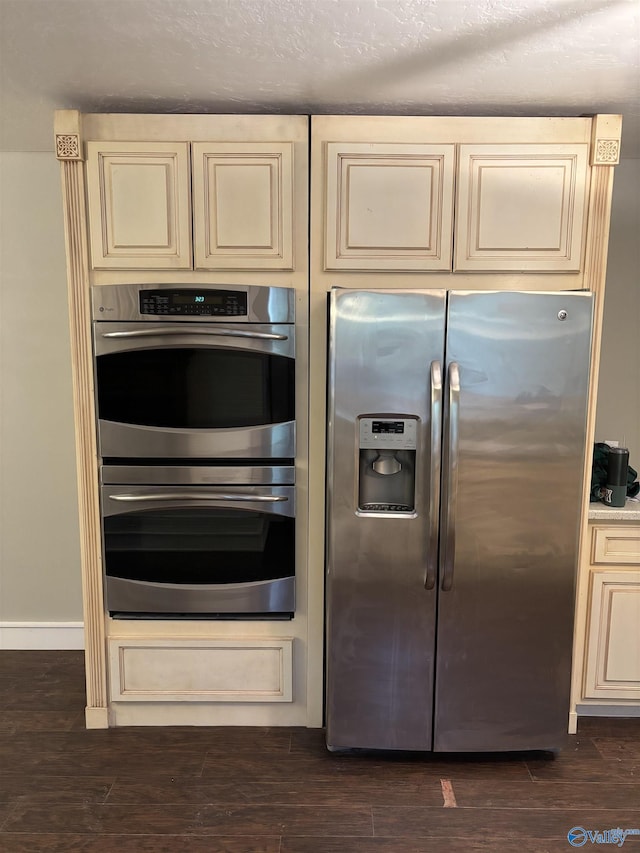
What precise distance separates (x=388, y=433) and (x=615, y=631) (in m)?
1.26

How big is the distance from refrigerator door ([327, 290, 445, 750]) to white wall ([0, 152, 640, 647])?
4.28 ft

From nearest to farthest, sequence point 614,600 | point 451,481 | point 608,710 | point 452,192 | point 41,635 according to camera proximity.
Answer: point 451,481 → point 452,192 → point 614,600 → point 608,710 → point 41,635

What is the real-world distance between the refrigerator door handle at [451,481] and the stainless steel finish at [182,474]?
Answer: 677 mm

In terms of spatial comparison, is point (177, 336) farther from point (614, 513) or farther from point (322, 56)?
point (614, 513)

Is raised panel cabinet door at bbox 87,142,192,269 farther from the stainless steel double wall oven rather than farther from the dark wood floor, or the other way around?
the dark wood floor

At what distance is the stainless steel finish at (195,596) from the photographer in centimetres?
232

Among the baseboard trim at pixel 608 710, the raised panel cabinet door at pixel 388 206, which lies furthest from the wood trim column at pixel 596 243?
the raised panel cabinet door at pixel 388 206

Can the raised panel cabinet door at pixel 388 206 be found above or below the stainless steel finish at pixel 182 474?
above

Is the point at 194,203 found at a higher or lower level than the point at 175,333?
higher

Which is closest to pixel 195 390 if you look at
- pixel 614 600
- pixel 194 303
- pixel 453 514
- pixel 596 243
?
pixel 194 303

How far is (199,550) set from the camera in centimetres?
229

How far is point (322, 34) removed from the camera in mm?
1625

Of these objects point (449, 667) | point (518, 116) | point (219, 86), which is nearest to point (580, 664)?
point (449, 667)

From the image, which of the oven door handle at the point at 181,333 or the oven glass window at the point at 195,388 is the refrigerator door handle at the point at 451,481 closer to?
the oven glass window at the point at 195,388
